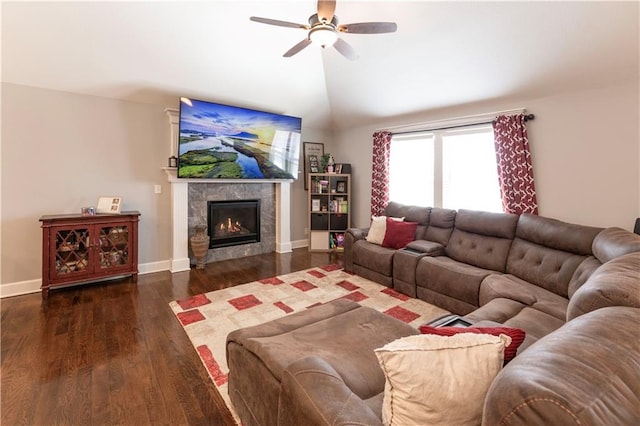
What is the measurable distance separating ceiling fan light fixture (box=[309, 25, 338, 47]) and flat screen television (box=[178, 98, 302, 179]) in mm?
2316

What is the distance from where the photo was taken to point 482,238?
3.52 m

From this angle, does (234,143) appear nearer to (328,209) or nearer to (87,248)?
(328,209)

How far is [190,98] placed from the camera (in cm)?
429

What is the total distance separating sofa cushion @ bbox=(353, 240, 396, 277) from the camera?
151 inches

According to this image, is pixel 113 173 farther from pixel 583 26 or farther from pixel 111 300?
pixel 583 26

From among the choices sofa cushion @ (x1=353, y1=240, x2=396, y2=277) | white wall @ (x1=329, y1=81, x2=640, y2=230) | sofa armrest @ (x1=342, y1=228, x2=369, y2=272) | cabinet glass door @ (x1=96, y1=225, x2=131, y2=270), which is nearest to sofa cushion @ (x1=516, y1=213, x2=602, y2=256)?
white wall @ (x1=329, y1=81, x2=640, y2=230)

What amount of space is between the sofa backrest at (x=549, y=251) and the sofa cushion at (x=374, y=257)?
1.29 meters

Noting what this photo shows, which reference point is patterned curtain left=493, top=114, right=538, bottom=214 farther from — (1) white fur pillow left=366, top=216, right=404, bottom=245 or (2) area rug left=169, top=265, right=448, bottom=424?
(2) area rug left=169, top=265, right=448, bottom=424

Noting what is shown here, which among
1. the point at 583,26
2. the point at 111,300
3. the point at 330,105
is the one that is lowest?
the point at 111,300

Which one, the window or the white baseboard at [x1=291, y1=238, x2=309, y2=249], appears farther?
the white baseboard at [x1=291, y1=238, x2=309, y2=249]

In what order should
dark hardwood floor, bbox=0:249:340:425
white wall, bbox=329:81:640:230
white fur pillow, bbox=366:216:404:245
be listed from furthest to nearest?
white fur pillow, bbox=366:216:404:245
white wall, bbox=329:81:640:230
dark hardwood floor, bbox=0:249:340:425

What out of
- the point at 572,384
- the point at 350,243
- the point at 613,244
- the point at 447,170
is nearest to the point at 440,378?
the point at 572,384

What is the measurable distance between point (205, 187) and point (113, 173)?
4.00 ft

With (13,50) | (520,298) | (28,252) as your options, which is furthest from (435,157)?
(28,252)
